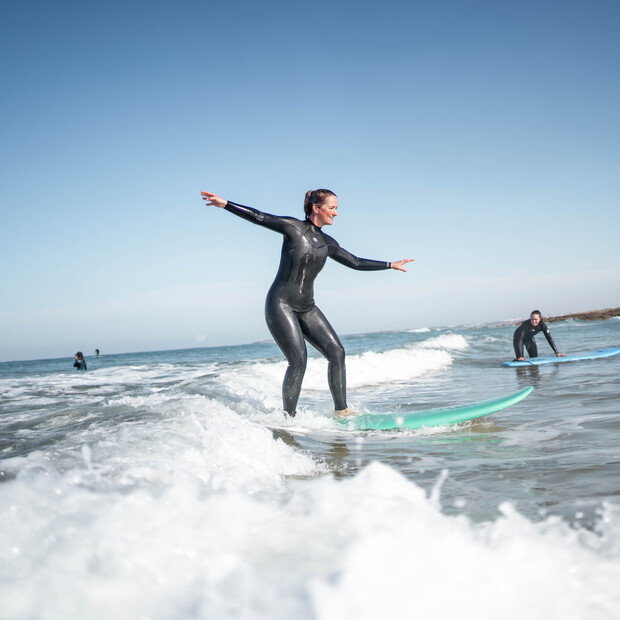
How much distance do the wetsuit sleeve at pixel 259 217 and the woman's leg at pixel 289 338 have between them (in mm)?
738

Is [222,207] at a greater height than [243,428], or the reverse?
[222,207]

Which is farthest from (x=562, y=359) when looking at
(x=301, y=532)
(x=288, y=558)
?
(x=288, y=558)

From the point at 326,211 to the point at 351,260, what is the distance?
0.69 m

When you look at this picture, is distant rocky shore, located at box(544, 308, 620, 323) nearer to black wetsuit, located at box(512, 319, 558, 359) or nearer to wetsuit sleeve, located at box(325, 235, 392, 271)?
black wetsuit, located at box(512, 319, 558, 359)

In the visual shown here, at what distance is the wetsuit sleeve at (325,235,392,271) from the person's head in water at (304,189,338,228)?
22cm

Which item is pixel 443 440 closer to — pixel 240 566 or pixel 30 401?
pixel 240 566

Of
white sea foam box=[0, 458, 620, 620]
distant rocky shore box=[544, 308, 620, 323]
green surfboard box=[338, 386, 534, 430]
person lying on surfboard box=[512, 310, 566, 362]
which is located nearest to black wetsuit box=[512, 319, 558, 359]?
person lying on surfboard box=[512, 310, 566, 362]

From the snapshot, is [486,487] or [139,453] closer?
[486,487]

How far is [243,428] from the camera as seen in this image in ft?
12.3

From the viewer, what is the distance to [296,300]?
488 centimetres

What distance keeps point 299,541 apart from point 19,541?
3.23 ft

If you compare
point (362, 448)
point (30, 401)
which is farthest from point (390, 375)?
point (362, 448)

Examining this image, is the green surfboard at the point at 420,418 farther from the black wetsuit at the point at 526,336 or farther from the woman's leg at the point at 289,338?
the black wetsuit at the point at 526,336

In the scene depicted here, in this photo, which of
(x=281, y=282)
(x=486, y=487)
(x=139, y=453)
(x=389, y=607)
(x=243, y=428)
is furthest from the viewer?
(x=281, y=282)
